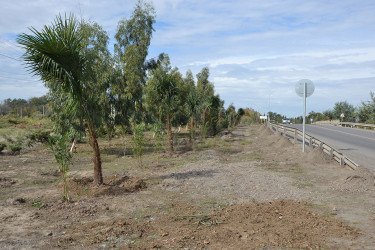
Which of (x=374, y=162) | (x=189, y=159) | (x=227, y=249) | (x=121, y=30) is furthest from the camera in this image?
(x=121, y=30)

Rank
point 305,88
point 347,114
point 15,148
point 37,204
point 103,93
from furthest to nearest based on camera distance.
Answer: point 347,114 → point 103,93 → point 15,148 → point 305,88 → point 37,204

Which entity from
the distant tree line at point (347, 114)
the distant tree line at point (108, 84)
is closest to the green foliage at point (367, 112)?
the distant tree line at point (347, 114)

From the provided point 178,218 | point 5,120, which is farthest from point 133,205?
point 5,120

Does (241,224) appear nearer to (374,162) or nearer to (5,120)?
(374,162)

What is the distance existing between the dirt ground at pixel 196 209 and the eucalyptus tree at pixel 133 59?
31.1ft

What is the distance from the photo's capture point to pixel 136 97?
72.7 feet

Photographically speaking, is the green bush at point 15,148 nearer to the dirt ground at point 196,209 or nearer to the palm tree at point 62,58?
the dirt ground at point 196,209

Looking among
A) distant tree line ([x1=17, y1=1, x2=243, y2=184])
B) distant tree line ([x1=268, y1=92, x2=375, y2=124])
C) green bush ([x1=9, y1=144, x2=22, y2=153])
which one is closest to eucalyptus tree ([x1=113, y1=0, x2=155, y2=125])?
distant tree line ([x1=17, y1=1, x2=243, y2=184])

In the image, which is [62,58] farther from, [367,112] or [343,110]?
[343,110]

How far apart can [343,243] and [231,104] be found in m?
52.6

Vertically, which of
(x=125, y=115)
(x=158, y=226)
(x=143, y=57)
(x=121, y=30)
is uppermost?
(x=121, y=30)

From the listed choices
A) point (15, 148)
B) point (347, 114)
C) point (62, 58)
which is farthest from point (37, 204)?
point (347, 114)

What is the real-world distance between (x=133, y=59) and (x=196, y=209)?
1801cm

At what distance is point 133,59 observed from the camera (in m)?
23.6
